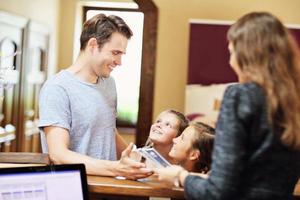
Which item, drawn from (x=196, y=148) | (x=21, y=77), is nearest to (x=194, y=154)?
(x=196, y=148)

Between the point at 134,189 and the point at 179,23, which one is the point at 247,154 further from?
the point at 179,23

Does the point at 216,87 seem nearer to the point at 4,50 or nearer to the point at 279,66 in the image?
the point at 4,50

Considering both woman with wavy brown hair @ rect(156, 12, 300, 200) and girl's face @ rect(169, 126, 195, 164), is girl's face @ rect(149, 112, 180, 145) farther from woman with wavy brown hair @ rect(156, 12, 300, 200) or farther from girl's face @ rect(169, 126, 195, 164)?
woman with wavy brown hair @ rect(156, 12, 300, 200)

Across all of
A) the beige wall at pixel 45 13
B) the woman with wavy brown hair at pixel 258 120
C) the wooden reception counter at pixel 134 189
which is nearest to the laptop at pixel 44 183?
the wooden reception counter at pixel 134 189

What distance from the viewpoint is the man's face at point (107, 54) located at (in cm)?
169

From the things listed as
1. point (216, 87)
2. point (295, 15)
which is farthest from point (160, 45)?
point (295, 15)

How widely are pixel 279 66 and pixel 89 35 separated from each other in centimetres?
88

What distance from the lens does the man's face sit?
169cm

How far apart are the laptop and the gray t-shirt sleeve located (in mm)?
251

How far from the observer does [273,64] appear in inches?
38.5

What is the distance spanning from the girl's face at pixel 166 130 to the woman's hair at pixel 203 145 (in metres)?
0.33

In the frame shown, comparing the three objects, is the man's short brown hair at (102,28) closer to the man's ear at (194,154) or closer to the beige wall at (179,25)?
the man's ear at (194,154)

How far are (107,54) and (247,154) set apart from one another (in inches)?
33.7

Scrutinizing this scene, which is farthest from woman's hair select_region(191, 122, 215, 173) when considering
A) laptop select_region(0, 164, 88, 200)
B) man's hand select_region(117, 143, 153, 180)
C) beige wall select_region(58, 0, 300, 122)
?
beige wall select_region(58, 0, 300, 122)
